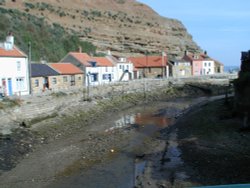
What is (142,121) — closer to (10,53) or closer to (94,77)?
(10,53)

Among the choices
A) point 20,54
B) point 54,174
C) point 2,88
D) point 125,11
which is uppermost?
point 125,11

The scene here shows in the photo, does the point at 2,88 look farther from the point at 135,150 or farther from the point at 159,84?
the point at 159,84

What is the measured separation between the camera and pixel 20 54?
128ft

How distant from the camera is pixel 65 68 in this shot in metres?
50.1

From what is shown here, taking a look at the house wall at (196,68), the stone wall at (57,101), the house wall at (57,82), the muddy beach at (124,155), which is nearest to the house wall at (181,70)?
the house wall at (196,68)

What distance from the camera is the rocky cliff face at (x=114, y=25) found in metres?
99.4

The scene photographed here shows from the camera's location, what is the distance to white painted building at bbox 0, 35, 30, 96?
36.0 metres

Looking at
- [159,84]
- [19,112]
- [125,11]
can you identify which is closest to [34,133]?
[19,112]

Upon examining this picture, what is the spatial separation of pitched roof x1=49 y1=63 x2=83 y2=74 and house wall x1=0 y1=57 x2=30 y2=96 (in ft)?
27.6

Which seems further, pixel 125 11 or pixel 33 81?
pixel 125 11

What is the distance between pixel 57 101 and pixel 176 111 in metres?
13.8

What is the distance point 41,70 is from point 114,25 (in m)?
70.9

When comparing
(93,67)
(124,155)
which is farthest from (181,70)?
(124,155)

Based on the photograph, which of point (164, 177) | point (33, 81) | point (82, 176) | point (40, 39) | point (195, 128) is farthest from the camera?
point (40, 39)
